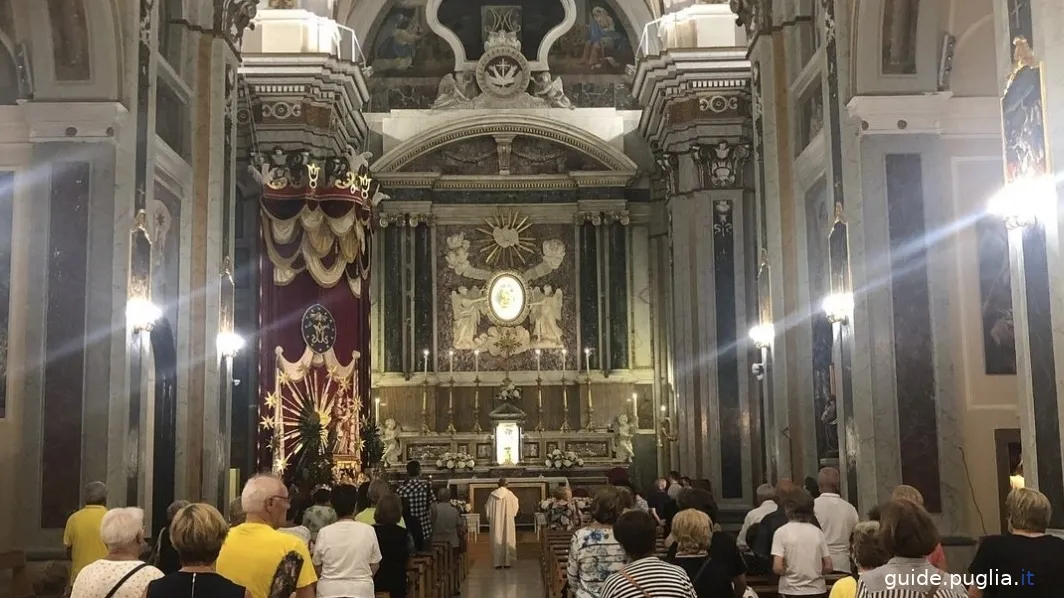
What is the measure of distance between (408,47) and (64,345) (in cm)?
1579

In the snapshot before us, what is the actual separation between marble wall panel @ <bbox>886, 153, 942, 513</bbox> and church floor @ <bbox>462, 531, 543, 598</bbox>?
184 inches

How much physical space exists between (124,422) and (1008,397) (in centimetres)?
821

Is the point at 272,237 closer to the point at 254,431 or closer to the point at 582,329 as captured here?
the point at 254,431

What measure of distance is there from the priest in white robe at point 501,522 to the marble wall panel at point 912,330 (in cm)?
687

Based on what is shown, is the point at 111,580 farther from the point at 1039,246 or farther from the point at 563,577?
the point at 1039,246

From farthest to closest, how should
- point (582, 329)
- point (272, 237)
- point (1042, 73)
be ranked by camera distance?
point (582, 329) → point (272, 237) → point (1042, 73)

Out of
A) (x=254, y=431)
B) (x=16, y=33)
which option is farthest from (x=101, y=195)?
(x=254, y=431)

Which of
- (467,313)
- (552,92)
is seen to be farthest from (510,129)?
(467,313)

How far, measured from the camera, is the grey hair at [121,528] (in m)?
4.95

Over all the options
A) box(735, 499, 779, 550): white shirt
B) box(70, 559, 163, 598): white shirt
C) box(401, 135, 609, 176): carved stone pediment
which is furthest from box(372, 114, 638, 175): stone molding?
box(70, 559, 163, 598): white shirt

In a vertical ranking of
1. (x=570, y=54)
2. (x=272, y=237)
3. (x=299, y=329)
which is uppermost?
(x=570, y=54)

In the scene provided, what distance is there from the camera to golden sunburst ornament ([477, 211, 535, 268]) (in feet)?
81.0

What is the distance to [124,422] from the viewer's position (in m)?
10.4

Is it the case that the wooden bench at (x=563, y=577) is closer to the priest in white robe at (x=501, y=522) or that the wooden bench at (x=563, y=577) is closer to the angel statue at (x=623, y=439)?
the priest in white robe at (x=501, y=522)
